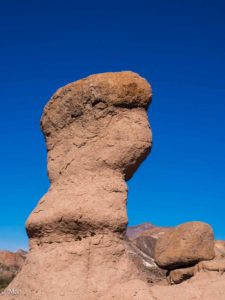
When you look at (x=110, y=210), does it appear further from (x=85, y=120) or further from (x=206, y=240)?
(x=206, y=240)

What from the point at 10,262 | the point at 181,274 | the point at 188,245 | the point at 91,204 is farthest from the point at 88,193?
the point at 10,262

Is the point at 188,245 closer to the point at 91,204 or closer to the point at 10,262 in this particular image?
the point at 91,204

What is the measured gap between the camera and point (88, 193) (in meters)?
4.83

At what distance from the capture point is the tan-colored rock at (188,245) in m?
10.2

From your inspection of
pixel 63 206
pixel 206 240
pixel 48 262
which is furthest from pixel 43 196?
pixel 206 240

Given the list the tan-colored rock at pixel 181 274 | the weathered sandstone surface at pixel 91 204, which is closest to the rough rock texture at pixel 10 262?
the tan-colored rock at pixel 181 274

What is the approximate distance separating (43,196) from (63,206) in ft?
1.92

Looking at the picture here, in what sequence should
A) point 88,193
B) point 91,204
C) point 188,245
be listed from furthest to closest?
point 188,245, point 88,193, point 91,204

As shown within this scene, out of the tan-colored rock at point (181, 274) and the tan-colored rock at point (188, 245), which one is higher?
the tan-colored rock at point (188, 245)

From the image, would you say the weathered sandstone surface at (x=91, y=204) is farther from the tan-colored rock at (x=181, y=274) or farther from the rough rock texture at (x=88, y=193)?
the tan-colored rock at (x=181, y=274)

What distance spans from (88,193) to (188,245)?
6011mm

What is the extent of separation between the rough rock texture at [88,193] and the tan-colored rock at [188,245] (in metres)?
5.55

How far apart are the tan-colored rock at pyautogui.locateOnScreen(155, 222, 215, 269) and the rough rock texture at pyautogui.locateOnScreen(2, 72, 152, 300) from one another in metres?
5.55

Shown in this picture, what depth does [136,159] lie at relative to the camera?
5.10m
